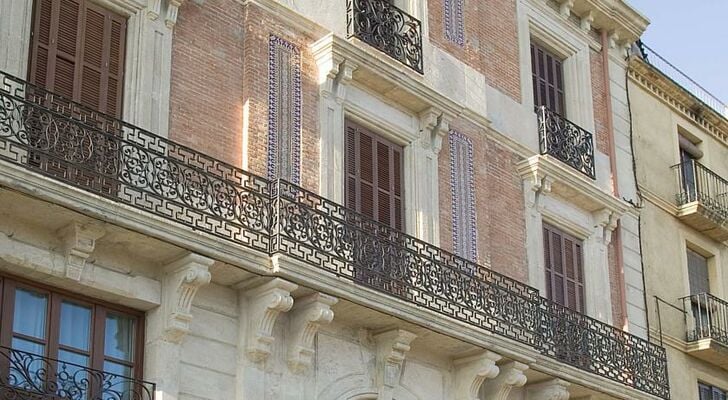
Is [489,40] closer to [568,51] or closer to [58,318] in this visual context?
[568,51]

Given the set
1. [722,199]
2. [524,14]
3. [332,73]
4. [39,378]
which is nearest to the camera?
[39,378]

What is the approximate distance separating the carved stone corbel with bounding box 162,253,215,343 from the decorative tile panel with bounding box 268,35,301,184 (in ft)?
7.65

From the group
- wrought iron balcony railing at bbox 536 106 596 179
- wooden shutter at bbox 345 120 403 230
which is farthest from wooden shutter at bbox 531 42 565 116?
wooden shutter at bbox 345 120 403 230

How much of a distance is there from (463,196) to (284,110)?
3.50m

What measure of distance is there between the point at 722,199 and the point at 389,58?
391 inches

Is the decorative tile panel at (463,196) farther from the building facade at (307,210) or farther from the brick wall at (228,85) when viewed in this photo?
the brick wall at (228,85)

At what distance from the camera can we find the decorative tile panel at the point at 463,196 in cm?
1914

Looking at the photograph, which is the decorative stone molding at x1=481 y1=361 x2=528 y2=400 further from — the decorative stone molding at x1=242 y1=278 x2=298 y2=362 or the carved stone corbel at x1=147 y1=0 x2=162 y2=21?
the carved stone corbel at x1=147 y1=0 x2=162 y2=21

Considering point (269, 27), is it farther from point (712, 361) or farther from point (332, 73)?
point (712, 361)

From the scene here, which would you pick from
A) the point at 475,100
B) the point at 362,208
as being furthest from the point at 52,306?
the point at 475,100

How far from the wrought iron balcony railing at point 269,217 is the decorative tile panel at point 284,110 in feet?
1.64

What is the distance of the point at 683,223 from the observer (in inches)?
987

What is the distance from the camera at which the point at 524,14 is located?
22.5 m

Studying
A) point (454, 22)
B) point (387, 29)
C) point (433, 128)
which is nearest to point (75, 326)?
point (433, 128)
